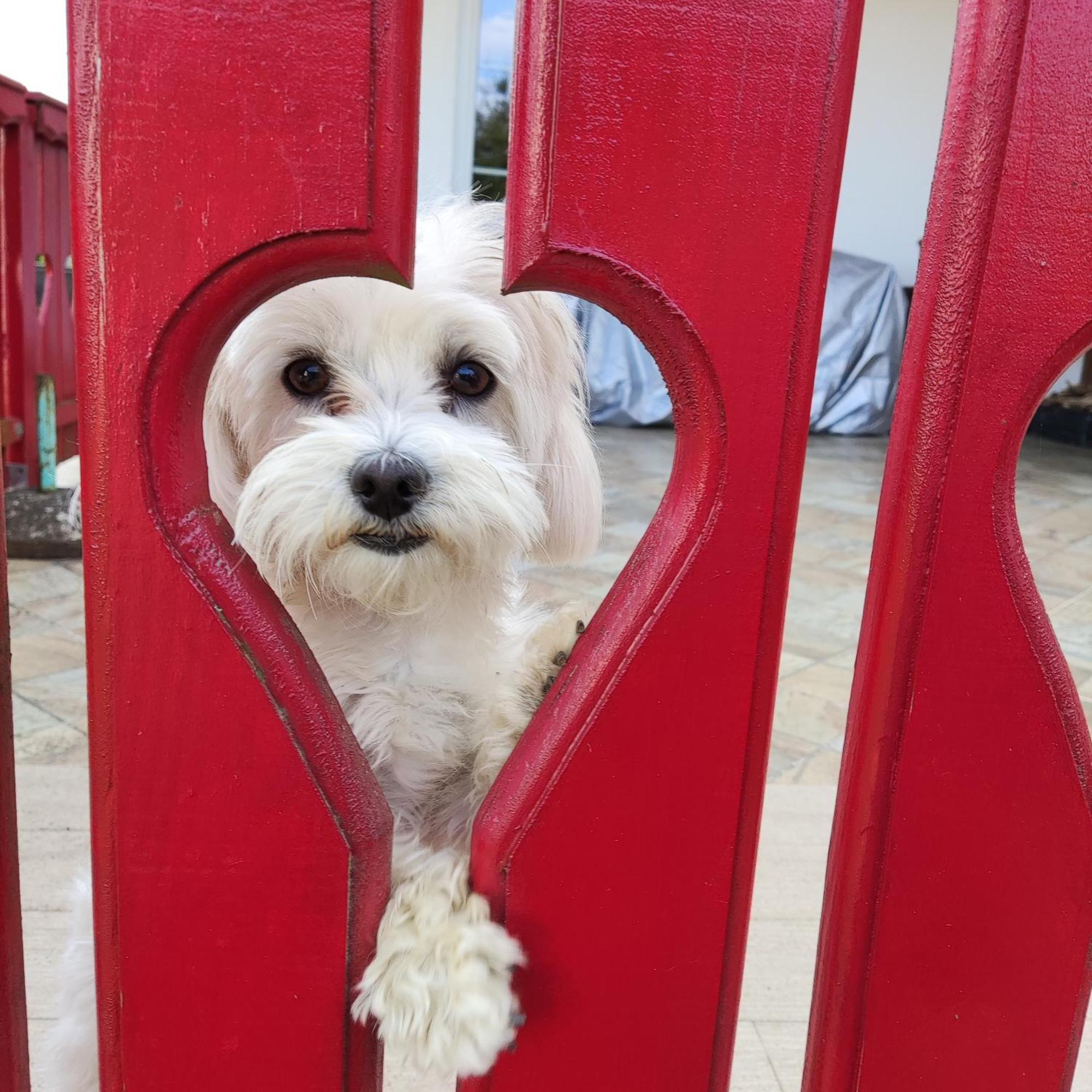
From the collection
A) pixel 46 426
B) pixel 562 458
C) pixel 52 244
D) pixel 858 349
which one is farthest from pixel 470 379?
pixel 858 349

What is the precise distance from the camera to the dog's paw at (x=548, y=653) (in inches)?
39.0

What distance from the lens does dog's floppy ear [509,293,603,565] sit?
1215 millimetres

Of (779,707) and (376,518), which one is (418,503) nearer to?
(376,518)

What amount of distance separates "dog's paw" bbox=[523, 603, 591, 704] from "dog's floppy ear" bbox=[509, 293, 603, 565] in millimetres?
202

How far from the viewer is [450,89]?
6.78m

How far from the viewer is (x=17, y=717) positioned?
7.02 feet

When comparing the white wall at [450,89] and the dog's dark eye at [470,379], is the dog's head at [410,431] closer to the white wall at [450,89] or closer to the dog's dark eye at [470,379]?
the dog's dark eye at [470,379]

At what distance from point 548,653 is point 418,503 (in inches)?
8.0

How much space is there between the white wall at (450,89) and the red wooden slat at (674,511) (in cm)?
646

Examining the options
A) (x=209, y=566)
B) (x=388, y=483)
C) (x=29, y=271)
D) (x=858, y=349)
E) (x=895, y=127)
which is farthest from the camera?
(x=895, y=127)

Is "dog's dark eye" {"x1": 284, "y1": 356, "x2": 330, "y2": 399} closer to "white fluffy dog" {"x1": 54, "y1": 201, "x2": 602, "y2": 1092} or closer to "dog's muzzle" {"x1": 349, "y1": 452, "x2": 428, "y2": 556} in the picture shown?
"white fluffy dog" {"x1": 54, "y1": 201, "x2": 602, "y2": 1092}

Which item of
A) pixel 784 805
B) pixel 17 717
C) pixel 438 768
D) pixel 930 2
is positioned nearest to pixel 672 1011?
pixel 438 768

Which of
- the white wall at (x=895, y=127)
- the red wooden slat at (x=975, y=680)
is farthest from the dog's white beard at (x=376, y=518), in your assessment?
the white wall at (x=895, y=127)

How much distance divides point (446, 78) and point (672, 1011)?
23.2 ft
